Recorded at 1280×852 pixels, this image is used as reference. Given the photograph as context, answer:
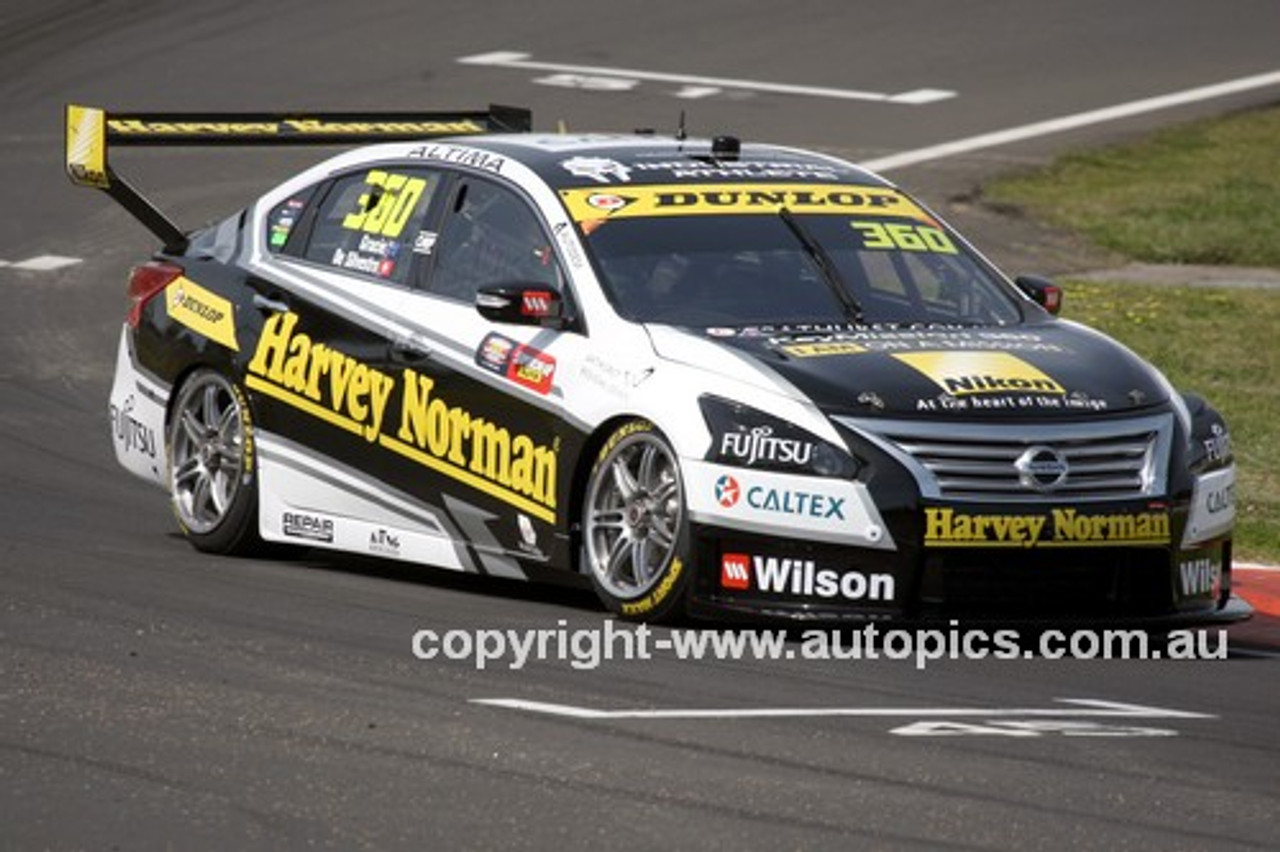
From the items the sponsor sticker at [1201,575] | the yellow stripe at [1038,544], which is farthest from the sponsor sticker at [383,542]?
the sponsor sticker at [1201,575]

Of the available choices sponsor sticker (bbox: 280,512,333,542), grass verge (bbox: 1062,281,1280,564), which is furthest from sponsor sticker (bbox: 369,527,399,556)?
grass verge (bbox: 1062,281,1280,564)

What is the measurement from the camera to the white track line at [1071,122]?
23.4m

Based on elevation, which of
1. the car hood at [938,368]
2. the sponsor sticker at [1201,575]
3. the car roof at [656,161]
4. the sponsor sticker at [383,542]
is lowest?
the sponsor sticker at [383,542]

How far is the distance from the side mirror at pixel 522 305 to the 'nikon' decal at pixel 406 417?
14.6 inches

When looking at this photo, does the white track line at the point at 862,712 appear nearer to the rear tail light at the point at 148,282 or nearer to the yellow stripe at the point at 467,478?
the yellow stripe at the point at 467,478

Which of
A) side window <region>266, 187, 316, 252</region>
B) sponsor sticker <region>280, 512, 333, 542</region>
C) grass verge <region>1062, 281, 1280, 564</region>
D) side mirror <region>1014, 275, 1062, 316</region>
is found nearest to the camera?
side mirror <region>1014, 275, 1062, 316</region>

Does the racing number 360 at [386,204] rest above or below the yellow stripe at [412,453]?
above

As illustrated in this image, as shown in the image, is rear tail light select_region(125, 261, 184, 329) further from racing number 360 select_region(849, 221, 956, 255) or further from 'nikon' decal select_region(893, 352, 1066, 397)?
'nikon' decal select_region(893, 352, 1066, 397)

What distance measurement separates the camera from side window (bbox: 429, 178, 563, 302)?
10.8m

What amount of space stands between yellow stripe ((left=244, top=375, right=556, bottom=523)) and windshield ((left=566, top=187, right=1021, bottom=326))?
71 cm

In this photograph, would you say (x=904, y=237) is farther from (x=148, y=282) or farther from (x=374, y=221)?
(x=148, y=282)

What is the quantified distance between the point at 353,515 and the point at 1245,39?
1850cm

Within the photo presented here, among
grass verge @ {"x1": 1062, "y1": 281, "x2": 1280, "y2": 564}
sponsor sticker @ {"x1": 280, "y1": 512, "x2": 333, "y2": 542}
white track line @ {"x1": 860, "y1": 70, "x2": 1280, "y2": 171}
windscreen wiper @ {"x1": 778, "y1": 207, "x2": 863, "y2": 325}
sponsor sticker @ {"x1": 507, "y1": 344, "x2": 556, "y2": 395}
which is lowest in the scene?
white track line @ {"x1": 860, "y1": 70, "x2": 1280, "y2": 171}

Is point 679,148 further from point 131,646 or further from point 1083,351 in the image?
point 131,646
